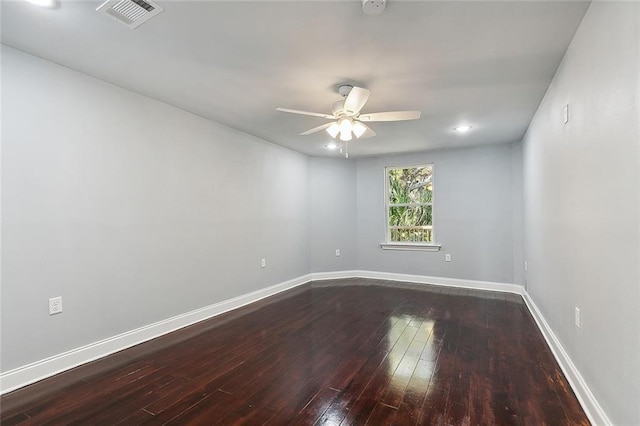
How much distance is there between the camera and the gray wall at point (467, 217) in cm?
485

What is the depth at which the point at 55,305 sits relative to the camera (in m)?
2.32

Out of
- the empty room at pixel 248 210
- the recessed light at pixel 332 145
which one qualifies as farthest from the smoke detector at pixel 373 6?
the recessed light at pixel 332 145

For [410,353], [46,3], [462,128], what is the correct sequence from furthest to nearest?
[462,128], [410,353], [46,3]

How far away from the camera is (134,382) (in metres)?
2.19

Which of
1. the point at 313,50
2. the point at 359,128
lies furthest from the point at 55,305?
the point at 359,128

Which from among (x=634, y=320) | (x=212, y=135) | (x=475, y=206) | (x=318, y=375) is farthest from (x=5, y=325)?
(x=475, y=206)

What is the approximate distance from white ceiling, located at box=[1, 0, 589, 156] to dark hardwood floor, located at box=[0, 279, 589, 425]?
233 cm

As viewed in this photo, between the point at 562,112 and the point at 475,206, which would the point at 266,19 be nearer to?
the point at 562,112

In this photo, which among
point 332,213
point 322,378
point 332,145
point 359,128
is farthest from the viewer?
point 332,213

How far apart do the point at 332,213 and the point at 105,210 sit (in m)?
3.81

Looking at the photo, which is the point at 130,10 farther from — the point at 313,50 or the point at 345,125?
the point at 345,125

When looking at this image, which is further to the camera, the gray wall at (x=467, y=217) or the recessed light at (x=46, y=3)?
the gray wall at (x=467, y=217)

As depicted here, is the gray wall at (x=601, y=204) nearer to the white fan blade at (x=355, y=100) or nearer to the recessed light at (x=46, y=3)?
the white fan blade at (x=355, y=100)

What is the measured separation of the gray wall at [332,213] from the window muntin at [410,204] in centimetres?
71
